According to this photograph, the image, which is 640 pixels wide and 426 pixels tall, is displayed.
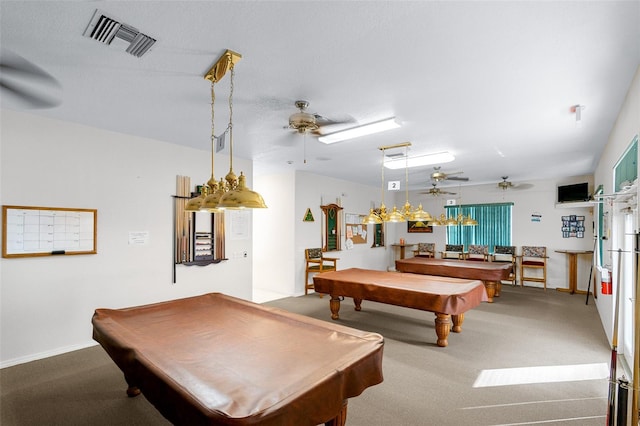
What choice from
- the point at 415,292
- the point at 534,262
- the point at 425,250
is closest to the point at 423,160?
the point at 415,292

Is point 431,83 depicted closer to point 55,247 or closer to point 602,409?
point 602,409

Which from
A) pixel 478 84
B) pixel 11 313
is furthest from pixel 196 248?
pixel 478 84

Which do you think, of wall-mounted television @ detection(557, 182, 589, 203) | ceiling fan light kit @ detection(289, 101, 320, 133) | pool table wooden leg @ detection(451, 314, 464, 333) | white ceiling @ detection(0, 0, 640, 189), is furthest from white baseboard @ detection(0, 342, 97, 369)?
wall-mounted television @ detection(557, 182, 589, 203)

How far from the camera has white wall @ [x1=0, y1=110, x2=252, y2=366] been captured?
10.6ft

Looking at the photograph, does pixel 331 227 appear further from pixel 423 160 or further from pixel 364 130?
pixel 364 130

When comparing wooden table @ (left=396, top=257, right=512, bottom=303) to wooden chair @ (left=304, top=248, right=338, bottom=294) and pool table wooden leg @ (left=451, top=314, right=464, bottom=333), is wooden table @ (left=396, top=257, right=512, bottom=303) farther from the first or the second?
pool table wooden leg @ (left=451, top=314, right=464, bottom=333)

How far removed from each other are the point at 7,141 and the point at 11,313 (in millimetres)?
1758

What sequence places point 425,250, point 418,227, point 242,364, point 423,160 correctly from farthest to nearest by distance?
point 418,227
point 425,250
point 423,160
point 242,364

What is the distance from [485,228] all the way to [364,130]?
6.27m

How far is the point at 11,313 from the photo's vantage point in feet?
10.4

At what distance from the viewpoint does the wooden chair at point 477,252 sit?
7867 millimetres

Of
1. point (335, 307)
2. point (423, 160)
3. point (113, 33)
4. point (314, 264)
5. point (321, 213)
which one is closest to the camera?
point (113, 33)

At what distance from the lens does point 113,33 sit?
1.90m

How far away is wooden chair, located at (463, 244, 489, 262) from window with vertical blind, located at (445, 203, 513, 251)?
180 millimetres
